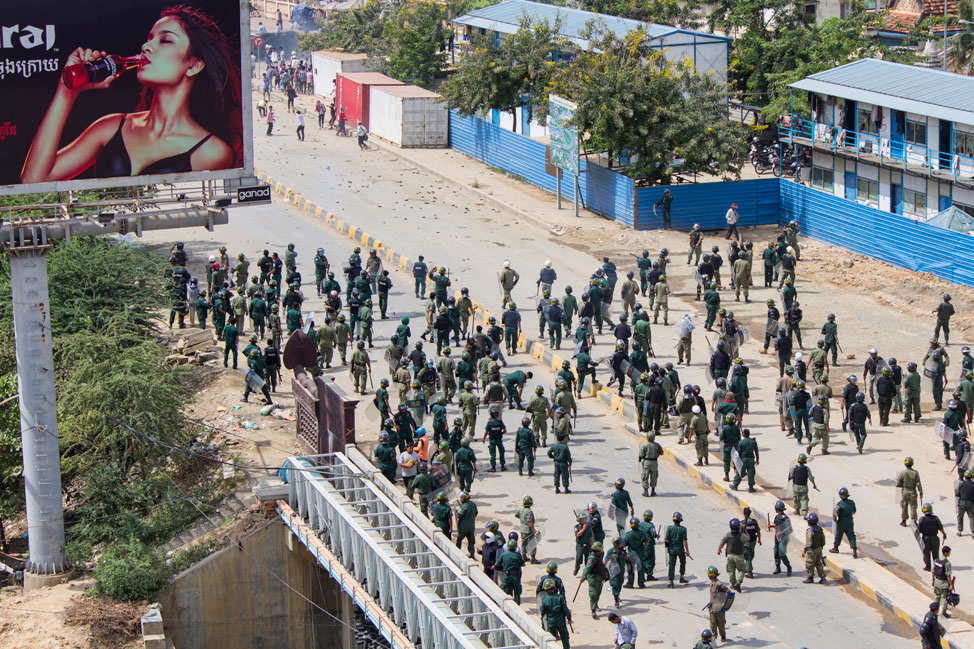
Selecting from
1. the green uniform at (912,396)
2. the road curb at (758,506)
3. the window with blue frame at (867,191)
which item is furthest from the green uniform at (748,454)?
the window with blue frame at (867,191)

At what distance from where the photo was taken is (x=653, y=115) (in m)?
38.6

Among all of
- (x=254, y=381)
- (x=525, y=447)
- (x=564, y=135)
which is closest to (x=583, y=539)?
(x=525, y=447)

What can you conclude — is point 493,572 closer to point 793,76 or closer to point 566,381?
point 566,381

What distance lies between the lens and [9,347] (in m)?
26.7

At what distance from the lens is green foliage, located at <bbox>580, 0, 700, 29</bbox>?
5616 cm

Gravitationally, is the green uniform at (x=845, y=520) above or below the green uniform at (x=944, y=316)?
below

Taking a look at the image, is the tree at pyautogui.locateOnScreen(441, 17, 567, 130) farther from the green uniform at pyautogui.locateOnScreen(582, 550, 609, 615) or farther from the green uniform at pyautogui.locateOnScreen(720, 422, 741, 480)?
the green uniform at pyautogui.locateOnScreen(582, 550, 609, 615)

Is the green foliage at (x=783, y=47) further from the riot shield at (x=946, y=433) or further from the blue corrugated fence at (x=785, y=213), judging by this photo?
the riot shield at (x=946, y=433)

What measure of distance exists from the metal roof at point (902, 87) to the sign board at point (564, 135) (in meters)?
6.81

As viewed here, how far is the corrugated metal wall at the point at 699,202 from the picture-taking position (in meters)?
39.2

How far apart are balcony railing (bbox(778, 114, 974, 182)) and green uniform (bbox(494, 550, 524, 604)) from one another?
71.6 ft

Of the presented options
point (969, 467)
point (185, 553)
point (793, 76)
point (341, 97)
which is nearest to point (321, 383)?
point (185, 553)

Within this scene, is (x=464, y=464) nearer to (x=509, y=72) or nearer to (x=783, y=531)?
(x=783, y=531)

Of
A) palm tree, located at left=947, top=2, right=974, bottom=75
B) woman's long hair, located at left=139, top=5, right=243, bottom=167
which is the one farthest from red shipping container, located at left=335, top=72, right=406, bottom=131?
woman's long hair, located at left=139, top=5, right=243, bottom=167
